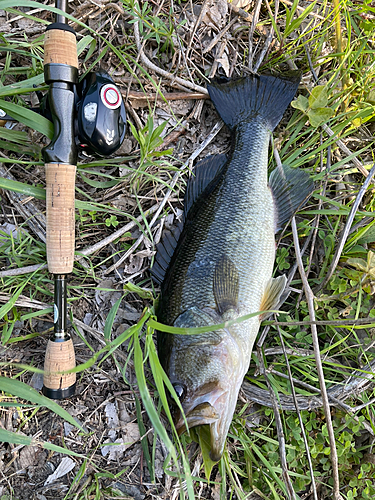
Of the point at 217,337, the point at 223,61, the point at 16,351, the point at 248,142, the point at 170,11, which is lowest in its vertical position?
the point at 16,351

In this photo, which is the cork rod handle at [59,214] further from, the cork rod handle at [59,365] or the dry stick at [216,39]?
the dry stick at [216,39]

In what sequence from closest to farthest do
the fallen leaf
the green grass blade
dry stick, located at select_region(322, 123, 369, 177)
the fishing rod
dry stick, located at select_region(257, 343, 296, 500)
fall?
1. the green grass blade
2. the fishing rod
3. dry stick, located at select_region(257, 343, 296, 500)
4. the fallen leaf
5. dry stick, located at select_region(322, 123, 369, 177)

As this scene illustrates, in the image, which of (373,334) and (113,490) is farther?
(373,334)

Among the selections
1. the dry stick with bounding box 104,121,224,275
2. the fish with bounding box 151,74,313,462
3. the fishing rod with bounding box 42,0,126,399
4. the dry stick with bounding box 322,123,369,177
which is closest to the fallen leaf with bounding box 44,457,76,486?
the fishing rod with bounding box 42,0,126,399

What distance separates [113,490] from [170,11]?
3.37 meters

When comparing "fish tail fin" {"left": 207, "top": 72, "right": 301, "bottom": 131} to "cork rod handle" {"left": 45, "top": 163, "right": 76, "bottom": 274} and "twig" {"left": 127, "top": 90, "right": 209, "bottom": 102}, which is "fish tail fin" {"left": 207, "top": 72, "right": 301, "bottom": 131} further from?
"cork rod handle" {"left": 45, "top": 163, "right": 76, "bottom": 274}

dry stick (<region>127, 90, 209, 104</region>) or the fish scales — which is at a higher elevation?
dry stick (<region>127, 90, 209, 104</region>)

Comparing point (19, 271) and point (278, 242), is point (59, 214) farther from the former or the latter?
point (278, 242)

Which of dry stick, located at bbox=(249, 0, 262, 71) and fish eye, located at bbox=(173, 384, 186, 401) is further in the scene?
dry stick, located at bbox=(249, 0, 262, 71)

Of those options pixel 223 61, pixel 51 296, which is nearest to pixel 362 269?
pixel 223 61

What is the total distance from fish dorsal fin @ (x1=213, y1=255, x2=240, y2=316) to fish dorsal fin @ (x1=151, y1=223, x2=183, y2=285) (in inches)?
14.9

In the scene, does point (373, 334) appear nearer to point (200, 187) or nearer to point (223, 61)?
point (200, 187)

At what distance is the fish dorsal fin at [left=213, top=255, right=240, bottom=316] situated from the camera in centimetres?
219

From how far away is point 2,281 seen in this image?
91.1 inches
